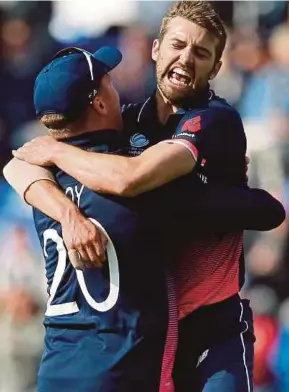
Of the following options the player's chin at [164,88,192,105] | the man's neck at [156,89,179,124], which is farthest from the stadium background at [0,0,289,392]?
the player's chin at [164,88,192,105]

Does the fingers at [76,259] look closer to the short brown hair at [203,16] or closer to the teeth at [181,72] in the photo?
the teeth at [181,72]

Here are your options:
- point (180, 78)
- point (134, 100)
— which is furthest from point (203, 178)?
point (134, 100)

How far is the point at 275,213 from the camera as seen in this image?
437 cm

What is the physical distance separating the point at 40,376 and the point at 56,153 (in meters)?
0.85

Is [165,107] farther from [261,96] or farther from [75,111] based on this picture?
[261,96]

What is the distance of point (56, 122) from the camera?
13.5 ft

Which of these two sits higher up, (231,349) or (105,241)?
(105,241)

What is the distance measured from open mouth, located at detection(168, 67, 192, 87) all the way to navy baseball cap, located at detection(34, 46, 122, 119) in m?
0.34

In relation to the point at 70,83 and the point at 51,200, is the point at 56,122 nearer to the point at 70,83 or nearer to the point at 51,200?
the point at 70,83

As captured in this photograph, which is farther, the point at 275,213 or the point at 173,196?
the point at 275,213

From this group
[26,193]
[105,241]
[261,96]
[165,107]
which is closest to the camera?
[105,241]

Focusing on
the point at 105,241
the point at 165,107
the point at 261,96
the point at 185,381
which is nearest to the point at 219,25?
the point at 165,107

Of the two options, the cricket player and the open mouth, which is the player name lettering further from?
the open mouth

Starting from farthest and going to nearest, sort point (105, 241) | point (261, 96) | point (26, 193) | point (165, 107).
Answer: point (261, 96) → point (165, 107) → point (26, 193) → point (105, 241)
